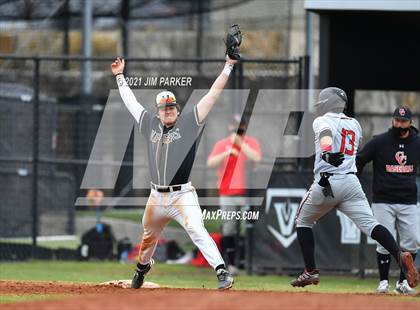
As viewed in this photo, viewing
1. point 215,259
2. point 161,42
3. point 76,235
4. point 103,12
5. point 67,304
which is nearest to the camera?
point 67,304

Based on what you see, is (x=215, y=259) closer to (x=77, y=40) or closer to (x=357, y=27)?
(x=357, y=27)

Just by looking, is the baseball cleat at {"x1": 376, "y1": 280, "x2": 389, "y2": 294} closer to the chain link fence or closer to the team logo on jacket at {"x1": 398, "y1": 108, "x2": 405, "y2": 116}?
the team logo on jacket at {"x1": 398, "y1": 108, "x2": 405, "y2": 116}

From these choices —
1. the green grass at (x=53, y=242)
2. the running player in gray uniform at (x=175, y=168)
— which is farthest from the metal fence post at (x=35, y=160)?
the running player in gray uniform at (x=175, y=168)

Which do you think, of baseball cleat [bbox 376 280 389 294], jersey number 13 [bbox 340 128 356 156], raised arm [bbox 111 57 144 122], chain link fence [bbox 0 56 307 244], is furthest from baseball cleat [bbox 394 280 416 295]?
chain link fence [bbox 0 56 307 244]

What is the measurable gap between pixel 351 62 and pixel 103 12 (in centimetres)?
1043

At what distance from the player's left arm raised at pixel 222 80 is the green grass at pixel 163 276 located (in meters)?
2.96

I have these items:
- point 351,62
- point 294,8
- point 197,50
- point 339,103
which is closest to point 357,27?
point 351,62

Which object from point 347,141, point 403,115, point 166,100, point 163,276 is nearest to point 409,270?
point 347,141

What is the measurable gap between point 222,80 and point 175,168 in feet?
3.52

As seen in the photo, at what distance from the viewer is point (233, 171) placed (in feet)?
56.8

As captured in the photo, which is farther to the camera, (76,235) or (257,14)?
(257,14)

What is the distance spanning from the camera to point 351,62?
1795 centimetres

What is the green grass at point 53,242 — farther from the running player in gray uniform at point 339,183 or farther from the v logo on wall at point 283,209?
the running player in gray uniform at point 339,183

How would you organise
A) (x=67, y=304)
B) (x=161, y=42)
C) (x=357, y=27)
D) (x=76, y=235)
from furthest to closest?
(x=161, y=42) → (x=76, y=235) → (x=357, y=27) → (x=67, y=304)
